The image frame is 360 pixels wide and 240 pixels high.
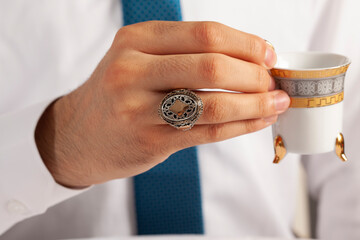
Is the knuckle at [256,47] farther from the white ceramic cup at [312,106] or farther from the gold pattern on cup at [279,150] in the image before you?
the gold pattern on cup at [279,150]

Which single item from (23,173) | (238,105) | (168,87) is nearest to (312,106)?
(238,105)

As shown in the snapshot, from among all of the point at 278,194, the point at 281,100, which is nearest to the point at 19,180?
the point at 281,100

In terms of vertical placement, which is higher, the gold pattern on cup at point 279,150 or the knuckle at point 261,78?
the knuckle at point 261,78

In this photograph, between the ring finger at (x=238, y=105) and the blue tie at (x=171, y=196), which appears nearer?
the ring finger at (x=238, y=105)

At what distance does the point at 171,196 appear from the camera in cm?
101

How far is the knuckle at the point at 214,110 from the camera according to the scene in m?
0.57

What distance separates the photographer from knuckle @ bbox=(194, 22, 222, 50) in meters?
0.56

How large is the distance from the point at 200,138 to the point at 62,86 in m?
0.50

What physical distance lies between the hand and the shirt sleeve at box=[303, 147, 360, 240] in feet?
2.01

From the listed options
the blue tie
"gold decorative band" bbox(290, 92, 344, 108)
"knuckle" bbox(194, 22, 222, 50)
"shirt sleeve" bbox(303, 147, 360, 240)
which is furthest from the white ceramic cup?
"shirt sleeve" bbox(303, 147, 360, 240)

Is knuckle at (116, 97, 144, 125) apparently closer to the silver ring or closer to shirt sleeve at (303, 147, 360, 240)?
the silver ring

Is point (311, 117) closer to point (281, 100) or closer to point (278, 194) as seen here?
point (281, 100)

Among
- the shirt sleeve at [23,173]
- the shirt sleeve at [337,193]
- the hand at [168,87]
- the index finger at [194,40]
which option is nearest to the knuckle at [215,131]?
the hand at [168,87]

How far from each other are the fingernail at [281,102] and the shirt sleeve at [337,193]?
62cm
